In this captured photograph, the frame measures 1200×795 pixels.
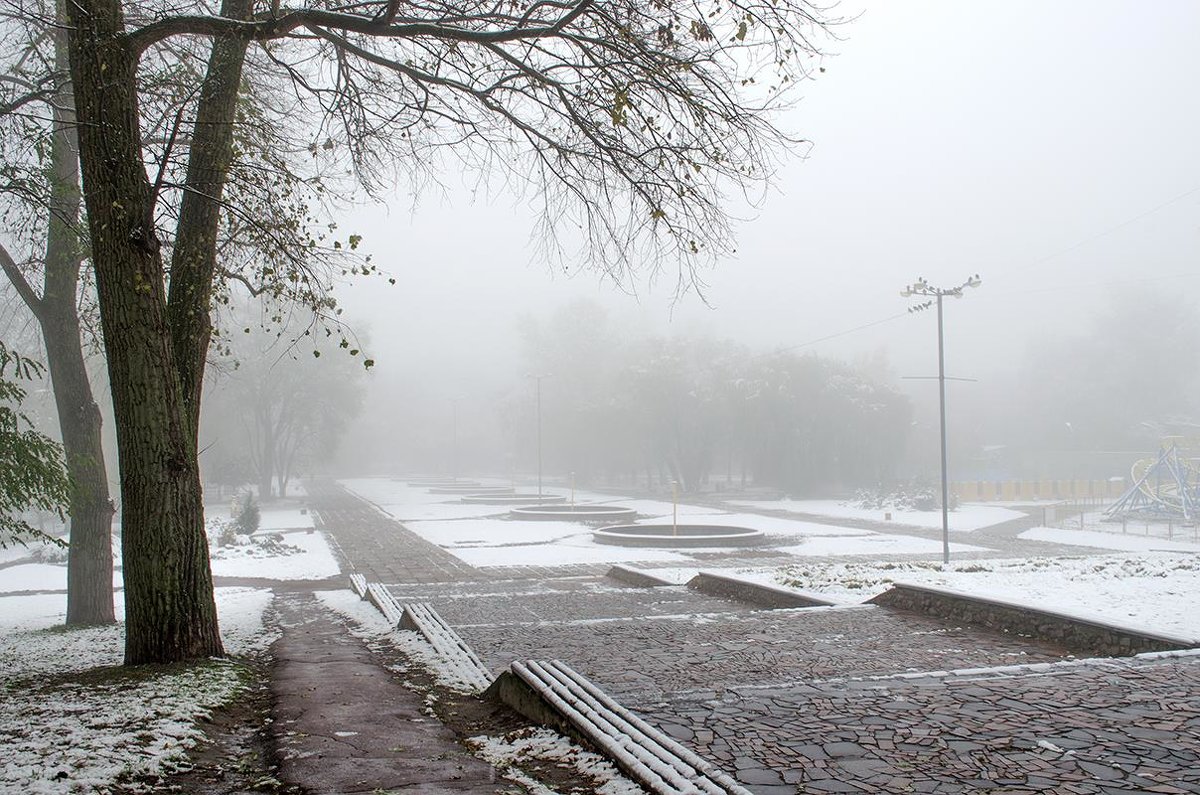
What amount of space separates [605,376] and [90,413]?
5436cm

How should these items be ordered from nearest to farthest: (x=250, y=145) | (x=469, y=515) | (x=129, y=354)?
(x=129, y=354), (x=250, y=145), (x=469, y=515)

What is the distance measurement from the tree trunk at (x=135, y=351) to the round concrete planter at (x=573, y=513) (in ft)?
93.4

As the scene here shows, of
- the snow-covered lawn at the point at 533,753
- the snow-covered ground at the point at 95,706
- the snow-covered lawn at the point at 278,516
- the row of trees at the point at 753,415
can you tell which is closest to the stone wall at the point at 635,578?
the snow-covered ground at the point at 95,706

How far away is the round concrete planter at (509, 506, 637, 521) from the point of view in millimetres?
35062

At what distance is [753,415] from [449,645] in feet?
162

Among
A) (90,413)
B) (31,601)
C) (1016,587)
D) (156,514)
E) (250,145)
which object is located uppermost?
(250,145)

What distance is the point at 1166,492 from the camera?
36406 mm

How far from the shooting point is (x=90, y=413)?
12055 millimetres

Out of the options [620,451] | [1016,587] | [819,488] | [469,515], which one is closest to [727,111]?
[1016,587]

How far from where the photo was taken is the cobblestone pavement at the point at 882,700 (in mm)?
3830

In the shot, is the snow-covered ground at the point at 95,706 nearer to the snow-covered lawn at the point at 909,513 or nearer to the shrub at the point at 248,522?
the shrub at the point at 248,522

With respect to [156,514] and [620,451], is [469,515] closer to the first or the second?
[620,451]

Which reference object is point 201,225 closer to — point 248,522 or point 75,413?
point 75,413

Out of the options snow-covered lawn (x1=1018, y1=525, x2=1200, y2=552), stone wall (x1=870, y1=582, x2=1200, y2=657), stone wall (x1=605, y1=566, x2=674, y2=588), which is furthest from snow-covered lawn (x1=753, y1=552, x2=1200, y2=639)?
snow-covered lawn (x1=1018, y1=525, x2=1200, y2=552)
